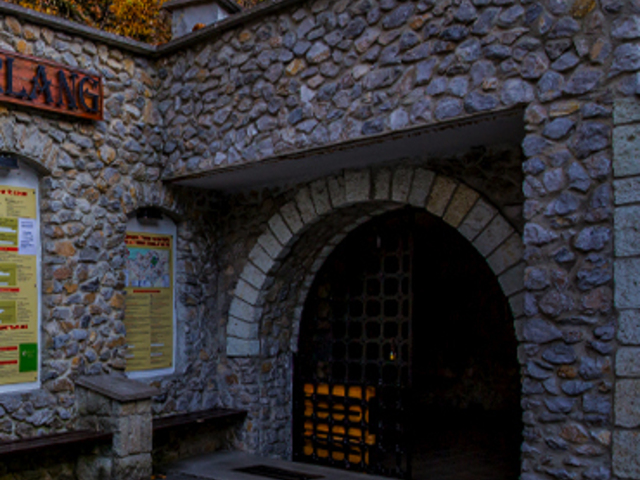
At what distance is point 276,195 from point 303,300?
109cm

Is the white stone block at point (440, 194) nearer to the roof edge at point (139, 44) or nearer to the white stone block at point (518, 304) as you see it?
the white stone block at point (518, 304)

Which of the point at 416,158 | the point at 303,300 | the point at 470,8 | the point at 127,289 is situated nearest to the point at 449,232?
the point at 303,300

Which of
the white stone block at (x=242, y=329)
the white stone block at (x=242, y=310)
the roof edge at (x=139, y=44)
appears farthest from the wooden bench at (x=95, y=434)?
the roof edge at (x=139, y=44)

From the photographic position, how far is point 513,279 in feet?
15.6

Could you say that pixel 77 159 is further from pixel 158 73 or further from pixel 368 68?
pixel 368 68

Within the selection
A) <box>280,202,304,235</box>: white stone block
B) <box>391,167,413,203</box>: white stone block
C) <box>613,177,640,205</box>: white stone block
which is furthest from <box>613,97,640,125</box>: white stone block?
<box>280,202,304,235</box>: white stone block

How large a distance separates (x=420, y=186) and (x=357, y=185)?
2.01 ft

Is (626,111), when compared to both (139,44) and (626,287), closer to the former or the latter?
(626,287)

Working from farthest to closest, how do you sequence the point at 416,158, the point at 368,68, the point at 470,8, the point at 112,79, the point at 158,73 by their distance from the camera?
the point at 158,73
the point at 112,79
the point at 416,158
the point at 368,68
the point at 470,8

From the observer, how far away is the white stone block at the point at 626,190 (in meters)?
3.63

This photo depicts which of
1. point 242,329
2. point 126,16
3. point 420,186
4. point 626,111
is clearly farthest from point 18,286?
point 126,16

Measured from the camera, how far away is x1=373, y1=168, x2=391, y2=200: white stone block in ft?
18.4

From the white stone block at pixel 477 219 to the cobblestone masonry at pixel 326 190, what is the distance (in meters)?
0.02

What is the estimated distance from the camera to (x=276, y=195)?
654cm
